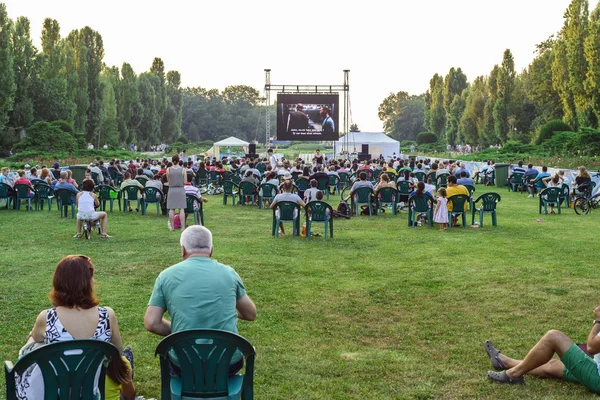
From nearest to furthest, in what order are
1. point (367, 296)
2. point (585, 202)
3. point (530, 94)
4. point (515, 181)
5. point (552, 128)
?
point (367, 296)
point (585, 202)
point (515, 181)
point (552, 128)
point (530, 94)

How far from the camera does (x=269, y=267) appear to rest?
9414mm

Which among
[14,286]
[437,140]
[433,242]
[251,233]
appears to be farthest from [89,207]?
[437,140]

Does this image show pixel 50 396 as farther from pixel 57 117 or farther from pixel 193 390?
pixel 57 117

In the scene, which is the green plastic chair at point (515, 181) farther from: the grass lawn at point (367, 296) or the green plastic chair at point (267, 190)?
the grass lawn at point (367, 296)

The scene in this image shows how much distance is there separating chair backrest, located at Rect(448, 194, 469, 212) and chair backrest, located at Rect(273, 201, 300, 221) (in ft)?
10.6

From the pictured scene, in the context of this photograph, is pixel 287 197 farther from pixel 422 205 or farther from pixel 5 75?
pixel 5 75

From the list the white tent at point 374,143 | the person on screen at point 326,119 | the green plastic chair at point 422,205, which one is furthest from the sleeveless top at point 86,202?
the white tent at point 374,143

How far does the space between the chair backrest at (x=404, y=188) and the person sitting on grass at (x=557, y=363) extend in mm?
12347

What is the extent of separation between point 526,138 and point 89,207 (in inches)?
1947

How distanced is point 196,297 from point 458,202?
1055 centimetres

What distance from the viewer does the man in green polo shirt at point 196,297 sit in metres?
→ 3.84

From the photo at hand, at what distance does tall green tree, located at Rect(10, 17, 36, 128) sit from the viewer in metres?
41.5

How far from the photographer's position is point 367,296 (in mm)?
7664

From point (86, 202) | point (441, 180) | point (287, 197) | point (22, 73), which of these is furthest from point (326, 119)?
point (86, 202)
